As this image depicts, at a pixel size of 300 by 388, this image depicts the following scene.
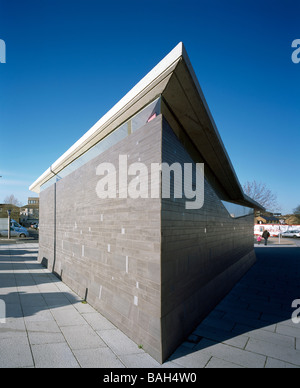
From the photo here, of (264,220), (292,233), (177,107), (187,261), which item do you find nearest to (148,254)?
(187,261)

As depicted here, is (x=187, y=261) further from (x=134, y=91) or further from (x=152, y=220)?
(x=134, y=91)

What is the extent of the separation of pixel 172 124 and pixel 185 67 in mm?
1135

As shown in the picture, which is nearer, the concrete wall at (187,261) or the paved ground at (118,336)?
the paved ground at (118,336)

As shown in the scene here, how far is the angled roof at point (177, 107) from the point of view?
3764 mm

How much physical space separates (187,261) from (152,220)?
1.38 m

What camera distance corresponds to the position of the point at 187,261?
492 centimetres

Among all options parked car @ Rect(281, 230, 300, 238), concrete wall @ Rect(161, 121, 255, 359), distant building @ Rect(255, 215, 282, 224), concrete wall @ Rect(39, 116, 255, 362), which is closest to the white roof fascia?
concrete wall @ Rect(39, 116, 255, 362)

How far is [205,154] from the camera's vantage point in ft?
21.9

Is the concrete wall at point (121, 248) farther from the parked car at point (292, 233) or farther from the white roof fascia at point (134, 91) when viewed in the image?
the parked car at point (292, 233)

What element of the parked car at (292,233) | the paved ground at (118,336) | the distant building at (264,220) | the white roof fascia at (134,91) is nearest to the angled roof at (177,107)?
the white roof fascia at (134,91)

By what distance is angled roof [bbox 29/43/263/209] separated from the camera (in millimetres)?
3764

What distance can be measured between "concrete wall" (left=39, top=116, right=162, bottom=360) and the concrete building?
20 mm

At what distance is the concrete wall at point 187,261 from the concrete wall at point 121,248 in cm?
17
